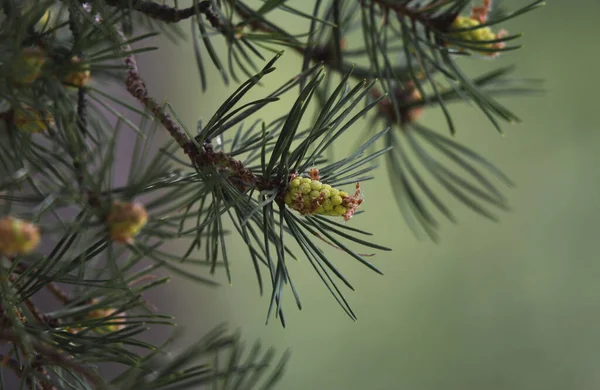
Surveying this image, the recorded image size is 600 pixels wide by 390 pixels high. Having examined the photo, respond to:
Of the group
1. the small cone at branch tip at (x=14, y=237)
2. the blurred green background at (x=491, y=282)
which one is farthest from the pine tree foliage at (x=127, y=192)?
the blurred green background at (x=491, y=282)

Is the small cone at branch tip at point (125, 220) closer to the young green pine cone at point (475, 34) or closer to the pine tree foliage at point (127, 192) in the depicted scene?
the pine tree foliage at point (127, 192)

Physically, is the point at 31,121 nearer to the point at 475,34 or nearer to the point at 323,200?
the point at 323,200

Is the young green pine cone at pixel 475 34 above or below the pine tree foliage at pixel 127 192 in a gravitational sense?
above

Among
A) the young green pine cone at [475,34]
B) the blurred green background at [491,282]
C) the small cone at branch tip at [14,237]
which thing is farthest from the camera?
the blurred green background at [491,282]

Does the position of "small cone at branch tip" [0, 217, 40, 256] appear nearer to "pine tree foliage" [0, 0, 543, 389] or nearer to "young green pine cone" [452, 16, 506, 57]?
"pine tree foliage" [0, 0, 543, 389]

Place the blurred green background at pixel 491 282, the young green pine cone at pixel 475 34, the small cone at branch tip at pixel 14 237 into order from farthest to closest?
the blurred green background at pixel 491 282
the young green pine cone at pixel 475 34
the small cone at branch tip at pixel 14 237

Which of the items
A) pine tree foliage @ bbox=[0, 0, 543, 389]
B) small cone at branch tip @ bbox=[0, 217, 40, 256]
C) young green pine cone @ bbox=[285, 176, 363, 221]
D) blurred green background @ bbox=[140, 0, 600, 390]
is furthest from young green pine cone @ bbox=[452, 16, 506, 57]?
blurred green background @ bbox=[140, 0, 600, 390]

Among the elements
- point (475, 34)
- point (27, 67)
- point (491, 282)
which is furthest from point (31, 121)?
point (491, 282)
